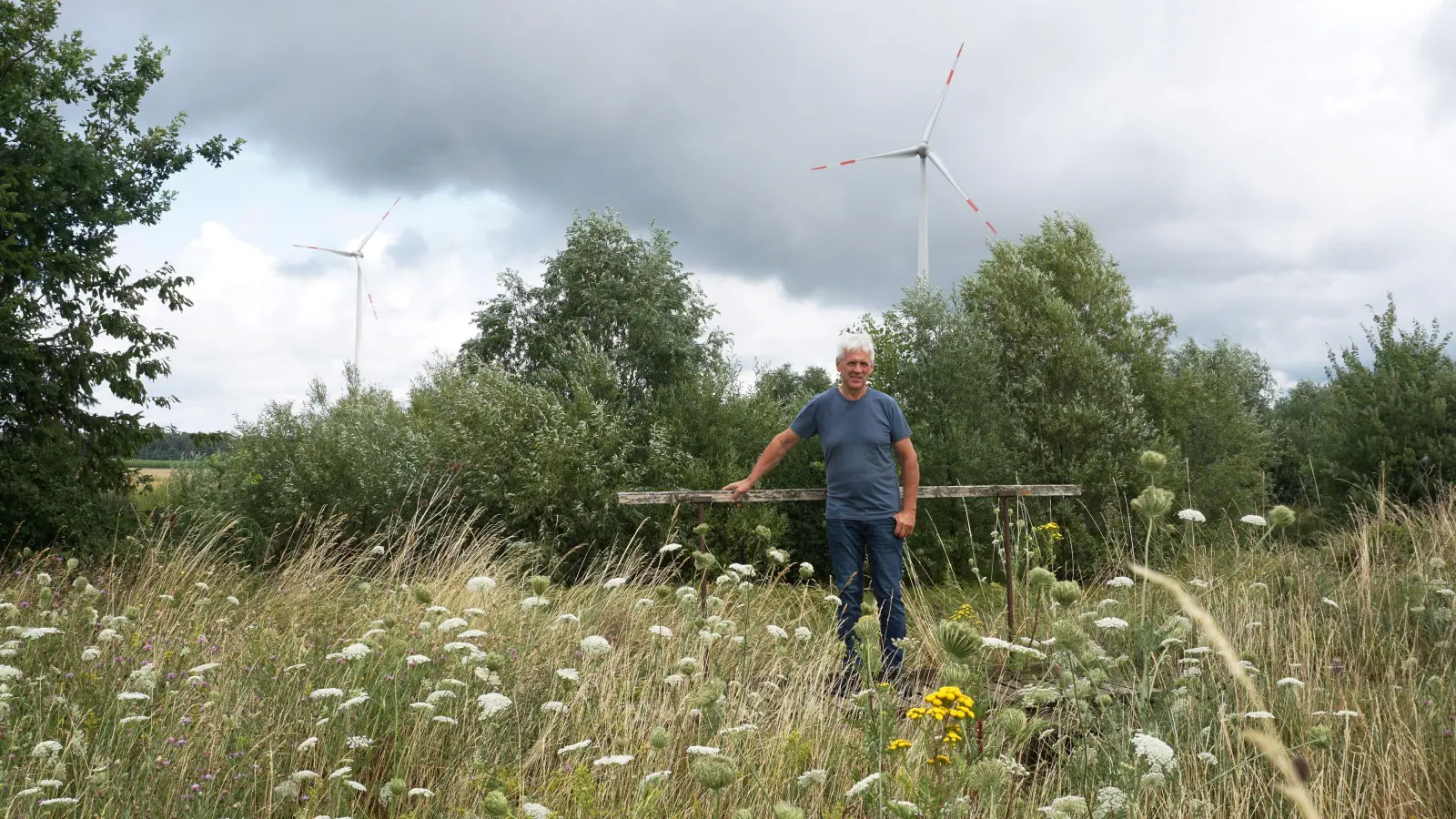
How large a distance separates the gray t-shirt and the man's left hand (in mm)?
55

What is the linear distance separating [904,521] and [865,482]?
0.36 m

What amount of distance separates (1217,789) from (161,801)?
405cm

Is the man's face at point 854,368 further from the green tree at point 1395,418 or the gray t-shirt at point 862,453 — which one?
the green tree at point 1395,418

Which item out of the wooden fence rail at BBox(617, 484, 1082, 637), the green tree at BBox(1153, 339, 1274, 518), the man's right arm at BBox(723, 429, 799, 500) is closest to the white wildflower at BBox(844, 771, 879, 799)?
the wooden fence rail at BBox(617, 484, 1082, 637)

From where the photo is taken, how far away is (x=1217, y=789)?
428 cm

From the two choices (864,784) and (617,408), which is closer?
(864,784)

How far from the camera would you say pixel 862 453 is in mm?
6852

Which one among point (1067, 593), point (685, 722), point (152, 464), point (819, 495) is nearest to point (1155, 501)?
point (1067, 593)

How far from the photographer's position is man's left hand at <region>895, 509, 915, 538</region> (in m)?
6.85

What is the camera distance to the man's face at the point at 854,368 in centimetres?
683

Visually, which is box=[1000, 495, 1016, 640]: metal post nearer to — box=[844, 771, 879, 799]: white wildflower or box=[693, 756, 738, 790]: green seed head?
box=[844, 771, 879, 799]: white wildflower

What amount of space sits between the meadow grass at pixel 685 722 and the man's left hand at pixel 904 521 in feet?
3.09

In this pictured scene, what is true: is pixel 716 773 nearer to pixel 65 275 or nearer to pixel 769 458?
pixel 769 458

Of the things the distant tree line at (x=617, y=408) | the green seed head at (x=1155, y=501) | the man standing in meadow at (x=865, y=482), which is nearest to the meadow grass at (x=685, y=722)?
the green seed head at (x=1155, y=501)
